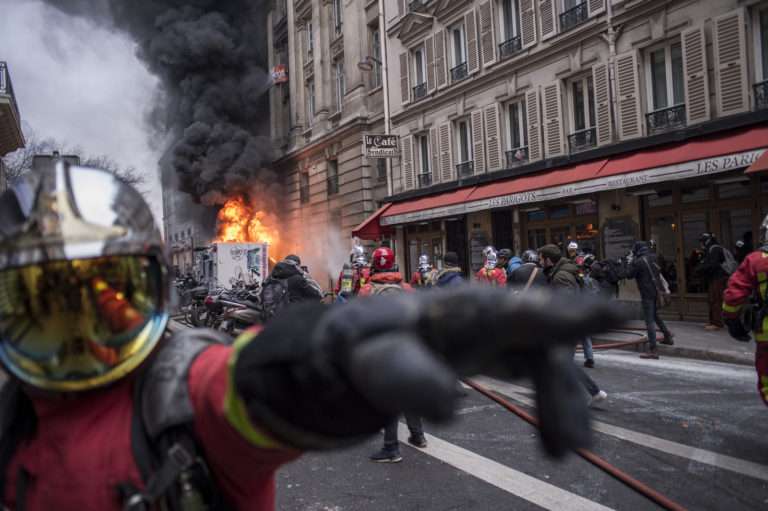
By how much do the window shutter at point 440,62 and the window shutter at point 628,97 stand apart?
6.34 m

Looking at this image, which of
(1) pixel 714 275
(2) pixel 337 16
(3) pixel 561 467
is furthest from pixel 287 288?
(2) pixel 337 16

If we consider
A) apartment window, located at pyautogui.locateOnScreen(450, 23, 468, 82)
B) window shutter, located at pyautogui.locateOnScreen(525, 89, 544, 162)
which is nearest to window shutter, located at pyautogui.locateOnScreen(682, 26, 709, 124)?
window shutter, located at pyautogui.locateOnScreen(525, 89, 544, 162)

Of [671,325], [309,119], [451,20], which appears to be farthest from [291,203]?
[671,325]

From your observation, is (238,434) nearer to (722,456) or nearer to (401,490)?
(401,490)

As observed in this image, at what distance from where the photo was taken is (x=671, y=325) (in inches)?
440

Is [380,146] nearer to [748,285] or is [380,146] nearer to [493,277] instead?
[493,277]

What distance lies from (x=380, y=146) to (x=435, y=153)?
1876mm

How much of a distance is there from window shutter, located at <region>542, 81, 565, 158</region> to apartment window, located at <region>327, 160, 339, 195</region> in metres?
11.4

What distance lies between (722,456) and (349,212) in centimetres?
1920

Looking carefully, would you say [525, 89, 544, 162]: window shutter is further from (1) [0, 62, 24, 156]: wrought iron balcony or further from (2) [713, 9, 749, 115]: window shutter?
(1) [0, 62, 24, 156]: wrought iron balcony

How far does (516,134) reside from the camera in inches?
619

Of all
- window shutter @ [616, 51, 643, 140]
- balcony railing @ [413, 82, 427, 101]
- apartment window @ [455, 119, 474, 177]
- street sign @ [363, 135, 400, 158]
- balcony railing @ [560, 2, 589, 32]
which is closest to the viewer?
window shutter @ [616, 51, 643, 140]

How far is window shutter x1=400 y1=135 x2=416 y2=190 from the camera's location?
63.7 feet

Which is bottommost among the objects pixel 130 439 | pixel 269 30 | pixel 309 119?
pixel 130 439
